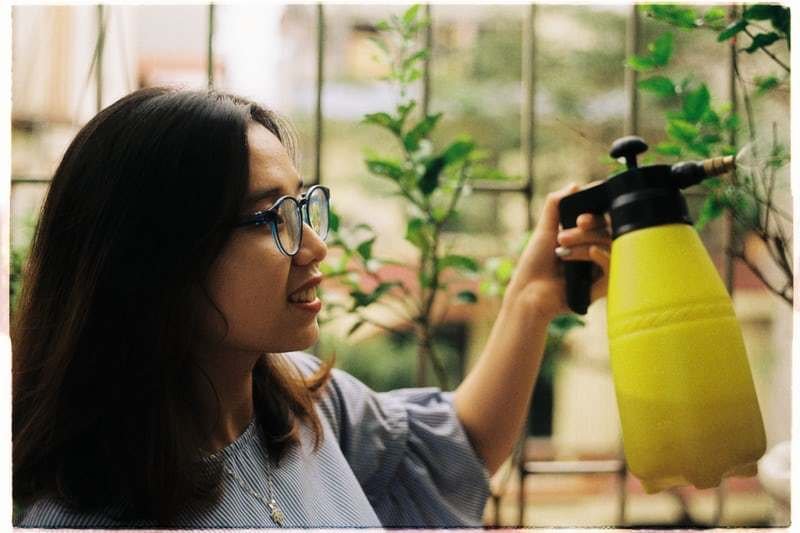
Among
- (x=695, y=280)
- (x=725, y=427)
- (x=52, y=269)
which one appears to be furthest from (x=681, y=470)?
(x=52, y=269)

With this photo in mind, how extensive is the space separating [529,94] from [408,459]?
0.66 m

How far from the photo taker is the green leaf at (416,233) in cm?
122

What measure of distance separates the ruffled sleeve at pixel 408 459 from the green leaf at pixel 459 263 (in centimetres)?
27

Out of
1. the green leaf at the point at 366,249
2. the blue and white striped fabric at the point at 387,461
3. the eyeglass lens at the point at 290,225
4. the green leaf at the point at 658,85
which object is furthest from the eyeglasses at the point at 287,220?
the green leaf at the point at 658,85

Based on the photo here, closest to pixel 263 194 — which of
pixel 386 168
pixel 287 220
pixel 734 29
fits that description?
pixel 287 220

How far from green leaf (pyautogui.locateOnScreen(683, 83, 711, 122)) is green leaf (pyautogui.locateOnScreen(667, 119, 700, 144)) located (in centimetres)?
1

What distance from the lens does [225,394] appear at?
2.83ft

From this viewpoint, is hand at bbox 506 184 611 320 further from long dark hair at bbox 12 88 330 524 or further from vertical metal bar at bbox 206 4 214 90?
vertical metal bar at bbox 206 4 214 90

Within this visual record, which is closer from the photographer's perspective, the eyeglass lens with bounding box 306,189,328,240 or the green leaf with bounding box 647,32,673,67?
the eyeglass lens with bounding box 306,189,328,240

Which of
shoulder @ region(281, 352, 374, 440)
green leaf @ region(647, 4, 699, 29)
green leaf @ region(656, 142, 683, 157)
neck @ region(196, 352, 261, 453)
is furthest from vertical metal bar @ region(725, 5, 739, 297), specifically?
neck @ region(196, 352, 261, 453)

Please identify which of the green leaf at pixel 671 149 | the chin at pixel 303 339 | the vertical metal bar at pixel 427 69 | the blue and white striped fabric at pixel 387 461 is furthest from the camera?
the vertical metal bar at pixel 427 69

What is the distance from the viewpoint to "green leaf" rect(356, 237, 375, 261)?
117 centimetres

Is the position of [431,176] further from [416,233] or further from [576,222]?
[576,222]

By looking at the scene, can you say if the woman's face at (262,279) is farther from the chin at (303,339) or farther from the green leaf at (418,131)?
the green leaf at (418,131)
